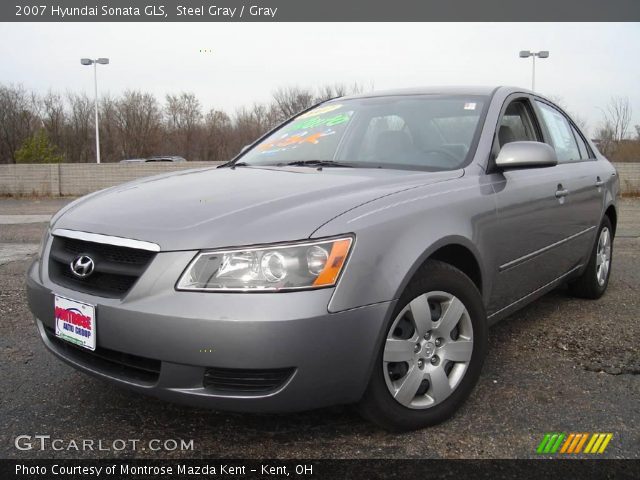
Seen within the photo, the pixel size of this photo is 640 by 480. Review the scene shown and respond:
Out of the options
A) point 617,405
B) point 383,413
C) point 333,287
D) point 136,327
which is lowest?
point 617,405

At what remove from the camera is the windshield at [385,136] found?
2914 millimetres

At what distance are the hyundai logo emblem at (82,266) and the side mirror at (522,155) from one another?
1.92 meters

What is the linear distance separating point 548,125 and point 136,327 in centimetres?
304

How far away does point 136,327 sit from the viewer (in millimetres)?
1892

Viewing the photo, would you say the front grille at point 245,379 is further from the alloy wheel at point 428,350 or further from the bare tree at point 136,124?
the bare tree at point 136,124

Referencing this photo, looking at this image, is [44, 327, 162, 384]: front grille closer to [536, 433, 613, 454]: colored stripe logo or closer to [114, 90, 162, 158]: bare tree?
[536, 433, 613, 454]: colored stripe logo

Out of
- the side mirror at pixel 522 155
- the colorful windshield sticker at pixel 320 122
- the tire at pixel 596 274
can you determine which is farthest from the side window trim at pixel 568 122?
the colorful windshield sticker at pixel 320 122

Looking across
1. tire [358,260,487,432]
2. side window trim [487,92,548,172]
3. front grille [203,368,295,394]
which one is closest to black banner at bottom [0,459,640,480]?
tire [358,260,487,432]

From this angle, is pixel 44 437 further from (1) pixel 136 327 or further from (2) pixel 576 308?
(2) pixel 576 308

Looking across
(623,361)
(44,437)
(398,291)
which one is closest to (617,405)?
(623,361)

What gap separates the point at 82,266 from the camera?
209cm

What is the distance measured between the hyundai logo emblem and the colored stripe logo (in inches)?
72.1

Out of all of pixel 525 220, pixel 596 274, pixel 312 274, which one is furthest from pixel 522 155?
pixel 596 274

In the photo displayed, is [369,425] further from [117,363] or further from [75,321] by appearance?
[75,321]
